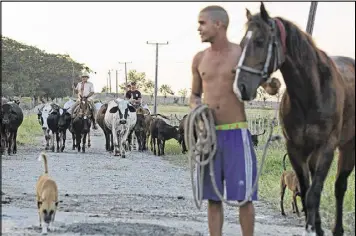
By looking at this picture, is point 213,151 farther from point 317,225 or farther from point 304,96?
point 317,225

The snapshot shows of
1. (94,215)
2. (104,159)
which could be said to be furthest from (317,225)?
(104,159)

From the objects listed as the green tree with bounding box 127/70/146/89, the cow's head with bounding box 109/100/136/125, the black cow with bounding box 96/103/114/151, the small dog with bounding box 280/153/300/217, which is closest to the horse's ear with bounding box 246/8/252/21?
the small dog with bounding box 280/153/300/217

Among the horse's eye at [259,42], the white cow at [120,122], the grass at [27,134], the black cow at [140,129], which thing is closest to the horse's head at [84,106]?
the white cow at [120,122]

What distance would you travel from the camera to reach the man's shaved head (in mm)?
6840

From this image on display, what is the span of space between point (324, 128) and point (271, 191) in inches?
231

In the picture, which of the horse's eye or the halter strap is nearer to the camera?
the horse's eye

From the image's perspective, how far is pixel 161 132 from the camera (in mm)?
25625

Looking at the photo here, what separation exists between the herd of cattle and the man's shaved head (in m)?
16.4

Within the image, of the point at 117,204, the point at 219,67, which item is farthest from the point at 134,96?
the point at 219,67

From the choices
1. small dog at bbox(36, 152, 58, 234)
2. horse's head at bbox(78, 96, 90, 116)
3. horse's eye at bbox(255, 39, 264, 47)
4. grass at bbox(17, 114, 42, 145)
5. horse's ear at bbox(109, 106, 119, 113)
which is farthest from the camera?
grass at bbox(17, 114, 42, 145)

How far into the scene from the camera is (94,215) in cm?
1007

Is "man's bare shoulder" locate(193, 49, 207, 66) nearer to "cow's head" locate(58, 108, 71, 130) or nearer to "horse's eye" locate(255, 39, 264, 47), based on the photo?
"horse's eye" locate(255, 39, 264, 47)

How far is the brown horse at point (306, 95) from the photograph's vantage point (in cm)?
698

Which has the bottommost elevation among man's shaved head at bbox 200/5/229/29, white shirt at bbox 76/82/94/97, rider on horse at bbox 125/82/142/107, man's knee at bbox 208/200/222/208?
man's knee at bbox 208/200/222/208
